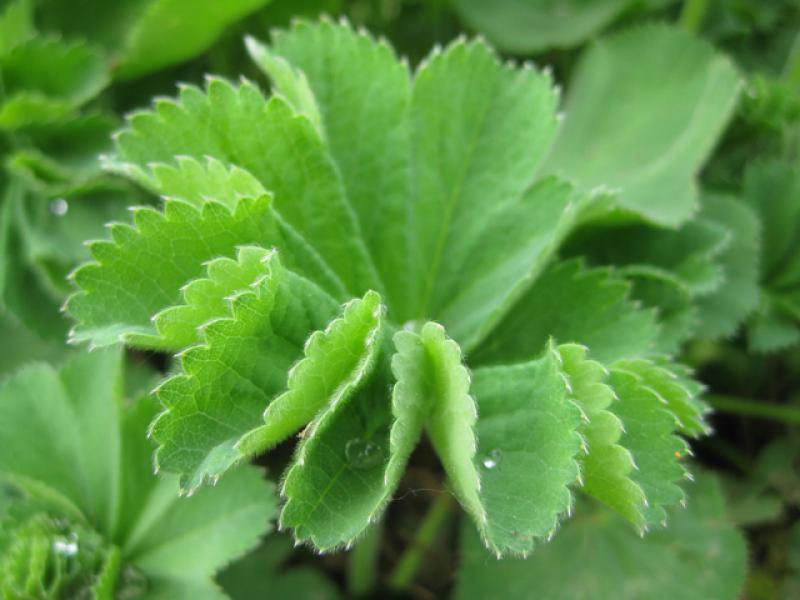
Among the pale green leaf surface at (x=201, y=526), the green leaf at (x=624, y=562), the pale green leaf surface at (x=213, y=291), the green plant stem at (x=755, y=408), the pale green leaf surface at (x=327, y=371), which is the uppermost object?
the pale green leaf surface at (x=213, y=291)

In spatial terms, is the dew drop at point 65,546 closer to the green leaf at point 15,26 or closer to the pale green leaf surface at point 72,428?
the pale green leaf surface at point 72,428

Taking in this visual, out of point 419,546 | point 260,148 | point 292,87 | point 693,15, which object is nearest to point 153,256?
point 260,148

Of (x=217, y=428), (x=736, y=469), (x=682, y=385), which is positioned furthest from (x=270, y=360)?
(x=736, y=469)

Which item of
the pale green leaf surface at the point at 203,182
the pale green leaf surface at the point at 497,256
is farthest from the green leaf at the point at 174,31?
the pale green leaf surface at the point at 497,256

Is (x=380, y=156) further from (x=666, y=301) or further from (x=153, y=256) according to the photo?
(x=666, y=301)

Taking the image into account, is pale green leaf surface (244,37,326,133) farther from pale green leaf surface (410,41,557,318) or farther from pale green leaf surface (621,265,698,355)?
pale green leaf surface (621,265,698,355)

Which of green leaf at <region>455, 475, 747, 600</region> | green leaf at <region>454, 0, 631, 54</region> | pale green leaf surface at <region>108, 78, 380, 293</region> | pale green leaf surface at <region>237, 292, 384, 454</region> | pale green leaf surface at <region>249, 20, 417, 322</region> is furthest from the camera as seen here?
green leaf at <region>454, 0, 631, 54</region>

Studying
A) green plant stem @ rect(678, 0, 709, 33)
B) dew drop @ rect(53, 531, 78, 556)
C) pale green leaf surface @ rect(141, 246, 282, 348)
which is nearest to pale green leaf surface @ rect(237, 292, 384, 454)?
pale green leaf surface @ rect(141, 246, 282, 348)

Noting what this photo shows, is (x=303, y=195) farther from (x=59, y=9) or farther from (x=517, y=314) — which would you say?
(x=59, y=9)
